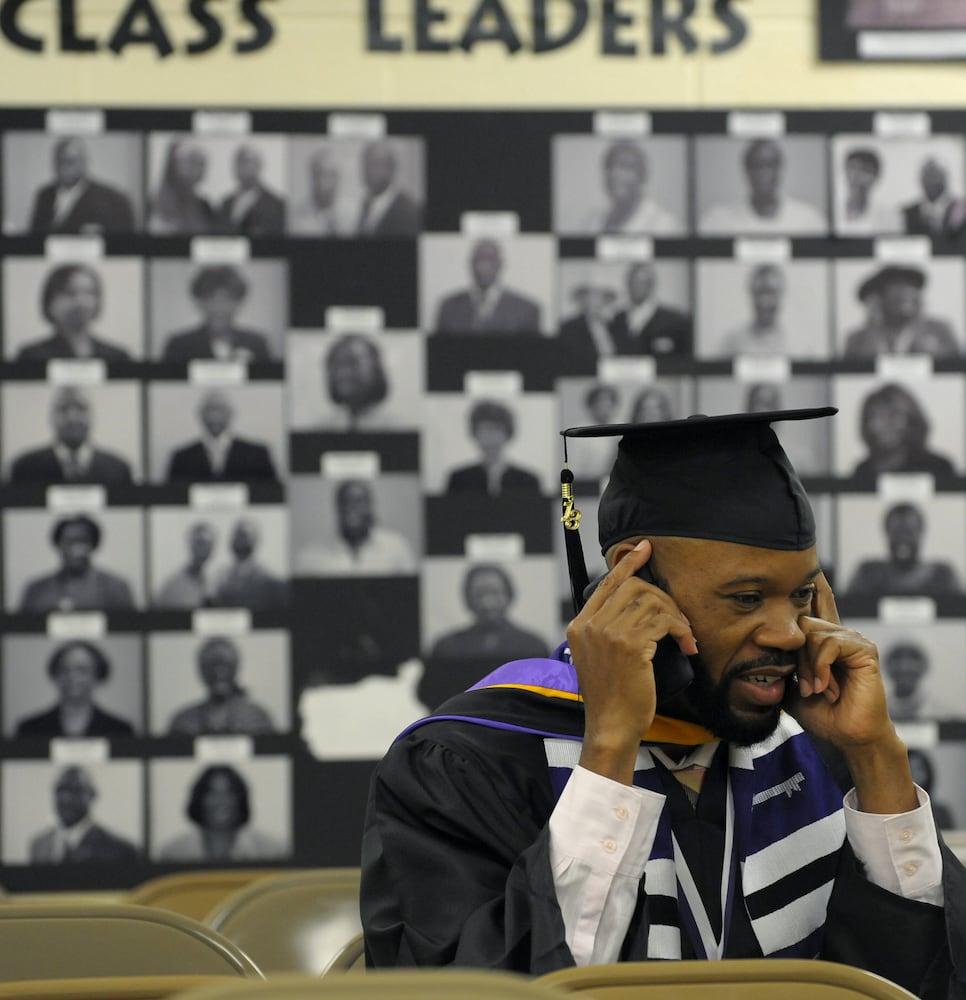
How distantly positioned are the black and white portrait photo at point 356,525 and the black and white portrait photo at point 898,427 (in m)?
1.42

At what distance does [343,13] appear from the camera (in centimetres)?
476

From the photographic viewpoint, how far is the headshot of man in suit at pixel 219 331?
4793mm

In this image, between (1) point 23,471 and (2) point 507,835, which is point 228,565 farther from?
(2) point 507,835

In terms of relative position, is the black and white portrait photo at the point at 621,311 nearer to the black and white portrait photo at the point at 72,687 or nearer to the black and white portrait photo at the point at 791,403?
the black and white portrait photo at the point at 791,403

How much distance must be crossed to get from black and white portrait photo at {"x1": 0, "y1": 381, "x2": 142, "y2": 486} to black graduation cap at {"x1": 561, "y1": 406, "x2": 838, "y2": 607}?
2561 mm

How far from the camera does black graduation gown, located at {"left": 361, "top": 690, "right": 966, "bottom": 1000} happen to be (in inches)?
87.5

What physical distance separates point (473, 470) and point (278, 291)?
0.85 meters

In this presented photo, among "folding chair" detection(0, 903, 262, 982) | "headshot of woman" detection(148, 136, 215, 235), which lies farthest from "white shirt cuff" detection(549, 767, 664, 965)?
"headshot of woman" detection(148, 136, 215, 235)

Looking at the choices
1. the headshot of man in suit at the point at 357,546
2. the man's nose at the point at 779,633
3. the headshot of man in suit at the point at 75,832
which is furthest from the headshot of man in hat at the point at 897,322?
the headshot of man in suit at the point at 75,832

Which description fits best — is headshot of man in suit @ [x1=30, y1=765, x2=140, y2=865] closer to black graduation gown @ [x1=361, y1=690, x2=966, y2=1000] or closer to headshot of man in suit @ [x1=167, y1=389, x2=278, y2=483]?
headshot of man in suit @ [x1=167, y1=389, x2=278, y2=483]

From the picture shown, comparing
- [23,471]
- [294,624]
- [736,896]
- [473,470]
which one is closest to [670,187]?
[473,470]

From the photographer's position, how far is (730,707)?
8.03ft

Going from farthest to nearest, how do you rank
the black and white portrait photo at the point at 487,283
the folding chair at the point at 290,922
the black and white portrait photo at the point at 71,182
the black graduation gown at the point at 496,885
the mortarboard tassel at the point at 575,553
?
the black and white portrait photo at the point at 487,283, the black and white portrait photo at the point at 71,182, the folding chair at the point at 290,922, the mortarboard tassel at the point at 575,553, the black graduation gown at the point at 496,885

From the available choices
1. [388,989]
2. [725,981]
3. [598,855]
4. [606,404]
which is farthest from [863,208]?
[388,989]
